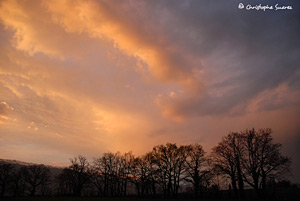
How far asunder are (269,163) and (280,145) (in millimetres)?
4869

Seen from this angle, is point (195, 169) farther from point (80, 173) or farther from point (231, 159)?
point (80, 173)

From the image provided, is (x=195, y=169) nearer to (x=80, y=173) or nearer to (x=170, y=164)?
(x=170, y=164)

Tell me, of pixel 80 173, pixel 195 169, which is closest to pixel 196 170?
pixel 195 169

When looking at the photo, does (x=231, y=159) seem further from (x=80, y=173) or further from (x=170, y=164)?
(x=80, y=173)

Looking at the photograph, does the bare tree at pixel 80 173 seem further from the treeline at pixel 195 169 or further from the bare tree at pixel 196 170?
the bare tree at pixel 196 170

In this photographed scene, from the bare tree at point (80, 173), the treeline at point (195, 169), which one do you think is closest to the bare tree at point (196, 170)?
the treeline at point (195, 169)

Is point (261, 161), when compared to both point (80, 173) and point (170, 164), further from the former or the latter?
point (80, 173)

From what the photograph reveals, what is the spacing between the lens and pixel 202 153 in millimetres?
51250

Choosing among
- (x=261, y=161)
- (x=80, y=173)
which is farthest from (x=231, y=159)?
(x=80, y=173)

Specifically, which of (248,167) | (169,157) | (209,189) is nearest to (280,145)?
(248,167)

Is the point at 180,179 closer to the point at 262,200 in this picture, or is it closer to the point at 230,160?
the point at 230,160

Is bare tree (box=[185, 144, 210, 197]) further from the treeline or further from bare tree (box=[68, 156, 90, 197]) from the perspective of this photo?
bare tree (box=[68, 156, 90, 197])

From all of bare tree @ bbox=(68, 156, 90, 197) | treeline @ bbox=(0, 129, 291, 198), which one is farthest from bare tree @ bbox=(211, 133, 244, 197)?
bare tree @ bbox=(68, 156, 90, 197)

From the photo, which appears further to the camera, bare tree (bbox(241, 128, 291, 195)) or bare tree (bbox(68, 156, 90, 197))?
bare tree (bbox(68, 156, 90, 197))
